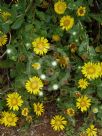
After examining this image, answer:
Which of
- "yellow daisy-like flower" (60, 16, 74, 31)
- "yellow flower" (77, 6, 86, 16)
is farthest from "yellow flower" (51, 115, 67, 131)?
"yellow flower" (77, 6, 86, 16)

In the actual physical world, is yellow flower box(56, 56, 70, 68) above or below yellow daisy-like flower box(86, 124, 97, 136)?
above

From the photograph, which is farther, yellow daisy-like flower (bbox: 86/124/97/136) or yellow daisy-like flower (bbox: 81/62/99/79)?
yellow daisy-like flower (bbox: 86/124/97/136)

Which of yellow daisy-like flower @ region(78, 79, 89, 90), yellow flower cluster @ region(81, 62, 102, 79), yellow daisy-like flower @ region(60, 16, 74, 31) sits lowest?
yellow daisy-like flower @ region(78, 79, 89, 90)

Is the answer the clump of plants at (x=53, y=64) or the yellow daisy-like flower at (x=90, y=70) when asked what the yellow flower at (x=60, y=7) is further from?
the yellow daisy-like flower at (x=90, y=70)

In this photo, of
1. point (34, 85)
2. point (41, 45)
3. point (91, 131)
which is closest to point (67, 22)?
point (41, 45)

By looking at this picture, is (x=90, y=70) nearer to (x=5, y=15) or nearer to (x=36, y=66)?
(x=36, y=66)

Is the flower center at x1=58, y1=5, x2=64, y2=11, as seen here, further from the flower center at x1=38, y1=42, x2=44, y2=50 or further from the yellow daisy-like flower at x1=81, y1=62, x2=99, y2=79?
the yellow daisy-like flower at x1=81, y1=62, x2=99, y2=79
